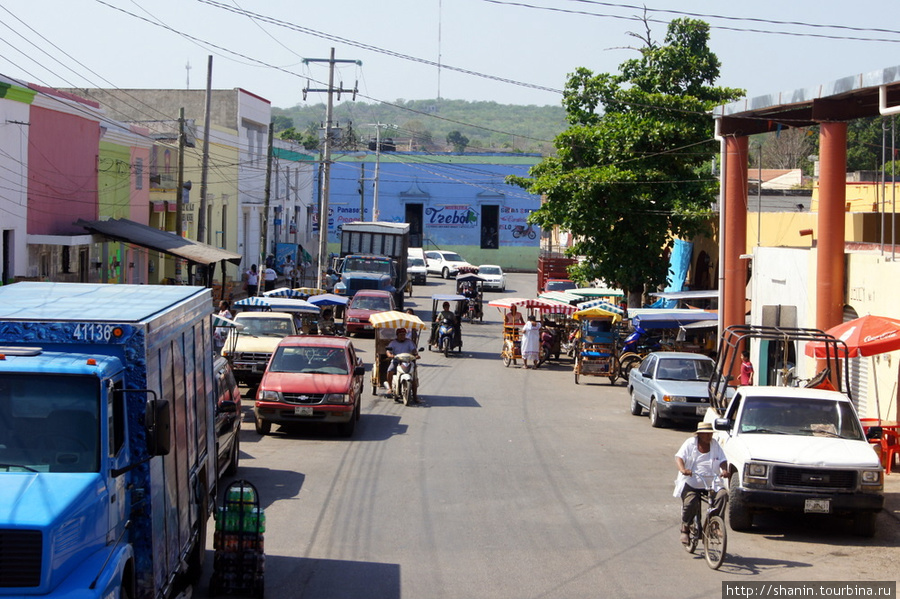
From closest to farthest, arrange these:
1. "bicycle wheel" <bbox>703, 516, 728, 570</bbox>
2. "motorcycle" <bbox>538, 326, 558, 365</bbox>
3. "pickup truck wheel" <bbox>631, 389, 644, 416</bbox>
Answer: "bicycle wheel" <bbox>703, 516, 728, 570</bbox> → "pickup truck wheel" <bbox>631, 389, 644, 416</bbox> → "motorcycle" <bbox>538, 326, 558, 365</bbox>

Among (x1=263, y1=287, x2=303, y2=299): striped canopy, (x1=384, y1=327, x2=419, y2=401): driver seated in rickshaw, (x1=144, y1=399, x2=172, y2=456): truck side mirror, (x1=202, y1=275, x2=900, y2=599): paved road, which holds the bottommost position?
(x1=202, y1=275, x2=900, y2=599): paved road

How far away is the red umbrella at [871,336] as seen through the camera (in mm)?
16578

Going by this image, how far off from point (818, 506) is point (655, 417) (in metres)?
9.63

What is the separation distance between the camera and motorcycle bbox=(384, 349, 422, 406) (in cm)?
2378

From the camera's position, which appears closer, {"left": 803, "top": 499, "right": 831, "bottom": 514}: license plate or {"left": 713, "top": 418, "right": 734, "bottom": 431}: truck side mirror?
{"left": 803, "top": 499, "right": 831, "bottom": 514}: license plate

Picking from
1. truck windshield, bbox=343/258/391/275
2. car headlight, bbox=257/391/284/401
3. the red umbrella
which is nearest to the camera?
the red umbrella

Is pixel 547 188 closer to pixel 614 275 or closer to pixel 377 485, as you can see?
pixel 614 275

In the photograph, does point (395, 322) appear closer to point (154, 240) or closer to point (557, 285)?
point (154, 240)

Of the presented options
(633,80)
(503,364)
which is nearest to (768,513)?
(503,364)

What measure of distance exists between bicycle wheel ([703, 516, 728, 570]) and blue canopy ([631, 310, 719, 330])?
19.3 meters

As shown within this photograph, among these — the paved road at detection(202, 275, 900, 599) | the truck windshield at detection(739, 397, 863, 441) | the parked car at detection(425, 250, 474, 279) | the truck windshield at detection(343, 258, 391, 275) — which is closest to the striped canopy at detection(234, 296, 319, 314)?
the paved road at detection(202, 275, 900, 599)

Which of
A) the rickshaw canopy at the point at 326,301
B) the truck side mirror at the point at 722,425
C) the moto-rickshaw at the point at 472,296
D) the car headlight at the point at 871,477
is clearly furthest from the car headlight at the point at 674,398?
the moto-rickshaw at the point at 472,296

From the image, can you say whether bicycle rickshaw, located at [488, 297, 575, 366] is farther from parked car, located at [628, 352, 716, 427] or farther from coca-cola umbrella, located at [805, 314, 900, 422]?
coca-cola umbrella, located at [805, 314, 900, 422]

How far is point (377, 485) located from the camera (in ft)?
49.0
